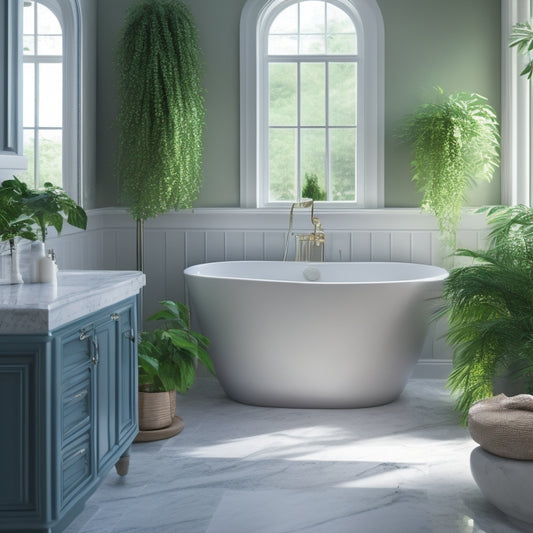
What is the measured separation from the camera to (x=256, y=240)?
5.32 meters

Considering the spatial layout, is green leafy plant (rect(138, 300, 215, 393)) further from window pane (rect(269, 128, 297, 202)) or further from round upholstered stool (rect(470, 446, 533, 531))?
window pane (rect(269, 128, 297, 202))

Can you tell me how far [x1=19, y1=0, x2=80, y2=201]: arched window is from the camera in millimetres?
4090

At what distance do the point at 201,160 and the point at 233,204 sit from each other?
0.35 meters

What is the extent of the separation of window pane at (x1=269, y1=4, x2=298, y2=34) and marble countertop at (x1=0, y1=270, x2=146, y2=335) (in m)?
2.74

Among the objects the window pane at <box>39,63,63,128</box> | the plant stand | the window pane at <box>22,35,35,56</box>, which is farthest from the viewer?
the window pane at <box>39,63,63,128</box>

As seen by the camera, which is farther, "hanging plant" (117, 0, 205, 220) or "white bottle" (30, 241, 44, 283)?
"hanging plant" (117, 0, 205, 220)

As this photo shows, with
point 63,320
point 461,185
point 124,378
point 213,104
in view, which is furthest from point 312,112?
point 63,320

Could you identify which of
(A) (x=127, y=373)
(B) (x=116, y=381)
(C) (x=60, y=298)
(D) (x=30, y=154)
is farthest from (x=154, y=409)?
(C) (x=60, y=298)

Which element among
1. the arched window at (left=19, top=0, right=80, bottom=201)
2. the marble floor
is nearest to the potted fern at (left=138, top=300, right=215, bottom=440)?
the marble floor

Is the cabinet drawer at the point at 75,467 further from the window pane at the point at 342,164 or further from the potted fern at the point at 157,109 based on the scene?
the window pane at the point at 342,164

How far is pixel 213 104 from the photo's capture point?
5.33m

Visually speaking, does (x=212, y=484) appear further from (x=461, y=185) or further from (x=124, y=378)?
(x=461, y=185)

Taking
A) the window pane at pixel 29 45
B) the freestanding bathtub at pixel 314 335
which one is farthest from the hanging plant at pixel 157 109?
the window pane at pixel 29 45

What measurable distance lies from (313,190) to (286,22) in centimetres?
113
